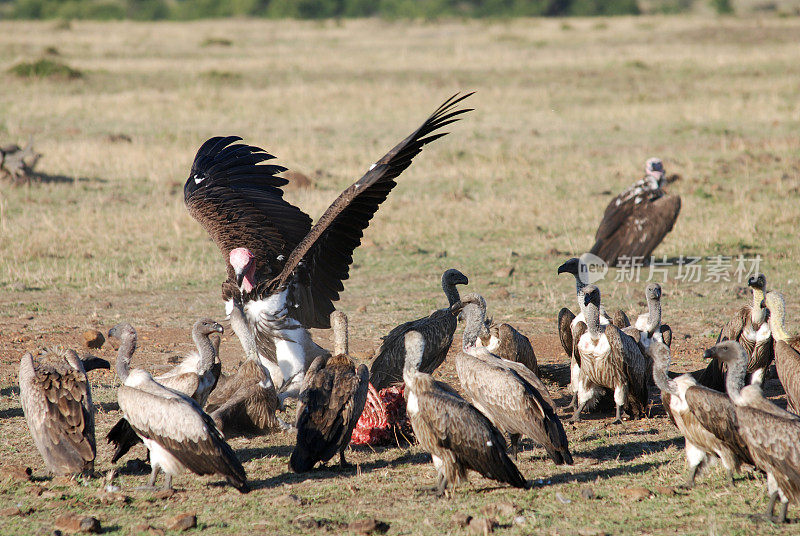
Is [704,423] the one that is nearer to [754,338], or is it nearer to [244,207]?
[754,338]

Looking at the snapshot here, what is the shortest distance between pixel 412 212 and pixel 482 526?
343 inches

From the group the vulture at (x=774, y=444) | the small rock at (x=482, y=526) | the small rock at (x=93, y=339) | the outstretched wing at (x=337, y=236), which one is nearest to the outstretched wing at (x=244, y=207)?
the outstretched wing at (x=337, y=236)

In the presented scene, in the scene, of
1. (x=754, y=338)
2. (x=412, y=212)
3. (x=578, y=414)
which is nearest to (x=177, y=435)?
(x=578, y=414)

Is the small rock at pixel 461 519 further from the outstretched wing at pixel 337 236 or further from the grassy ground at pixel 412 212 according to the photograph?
the outstretched wing at pixel 337 236

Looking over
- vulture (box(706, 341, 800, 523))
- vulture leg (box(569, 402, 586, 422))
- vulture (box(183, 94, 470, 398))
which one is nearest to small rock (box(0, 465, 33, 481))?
vulture (box(183, 94, 470, 398))

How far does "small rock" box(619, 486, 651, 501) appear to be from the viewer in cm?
473

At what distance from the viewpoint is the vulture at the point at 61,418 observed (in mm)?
4891

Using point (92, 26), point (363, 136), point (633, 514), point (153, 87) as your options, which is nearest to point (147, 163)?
point (363, 136)

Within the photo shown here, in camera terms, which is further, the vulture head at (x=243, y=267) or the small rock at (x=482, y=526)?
the vulture head at (x=243, y=267)

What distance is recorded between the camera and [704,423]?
474 cm

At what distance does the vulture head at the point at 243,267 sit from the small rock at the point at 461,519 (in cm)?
275

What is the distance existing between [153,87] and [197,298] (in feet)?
55.4

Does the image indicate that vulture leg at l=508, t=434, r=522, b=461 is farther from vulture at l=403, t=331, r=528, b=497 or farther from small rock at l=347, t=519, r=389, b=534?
small rock at l=347, t=519, r=389, b=534

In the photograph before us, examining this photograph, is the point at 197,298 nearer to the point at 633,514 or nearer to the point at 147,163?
the point at 633,514
